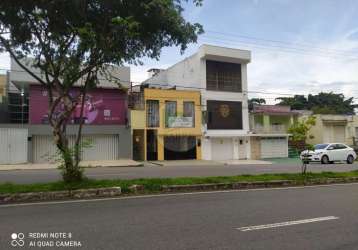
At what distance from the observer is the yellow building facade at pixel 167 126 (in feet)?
106

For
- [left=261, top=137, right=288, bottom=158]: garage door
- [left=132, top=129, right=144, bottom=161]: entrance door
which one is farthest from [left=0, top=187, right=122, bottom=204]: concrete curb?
[left=261, top=137, right=288, bottom=158]: garage door

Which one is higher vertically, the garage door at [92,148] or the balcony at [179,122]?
the balcony at [179,122]

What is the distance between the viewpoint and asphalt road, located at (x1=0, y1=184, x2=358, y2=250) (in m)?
5.48

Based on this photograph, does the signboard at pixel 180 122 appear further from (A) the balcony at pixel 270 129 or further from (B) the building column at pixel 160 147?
(A) the balcony at pixel 270 129

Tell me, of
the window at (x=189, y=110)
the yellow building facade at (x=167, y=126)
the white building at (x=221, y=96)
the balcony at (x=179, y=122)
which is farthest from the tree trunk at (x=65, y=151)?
the white building at (x=221, y=96)

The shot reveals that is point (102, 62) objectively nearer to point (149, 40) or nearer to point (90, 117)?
point (149, 40)

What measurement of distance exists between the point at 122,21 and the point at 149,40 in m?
2.09

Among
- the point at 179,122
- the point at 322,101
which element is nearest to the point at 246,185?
the point at 179,122

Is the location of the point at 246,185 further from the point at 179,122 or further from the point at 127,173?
the point at 179,122

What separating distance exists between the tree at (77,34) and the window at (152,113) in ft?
68.1

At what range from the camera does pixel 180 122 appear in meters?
33.6

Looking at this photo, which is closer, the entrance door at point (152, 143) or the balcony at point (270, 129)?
the entrance door at point (152, 143)

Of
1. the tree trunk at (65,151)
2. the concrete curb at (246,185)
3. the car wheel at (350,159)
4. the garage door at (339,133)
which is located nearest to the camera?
the tree trunk at (65,151)

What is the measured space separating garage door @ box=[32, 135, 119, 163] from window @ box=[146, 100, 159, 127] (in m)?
3.25
